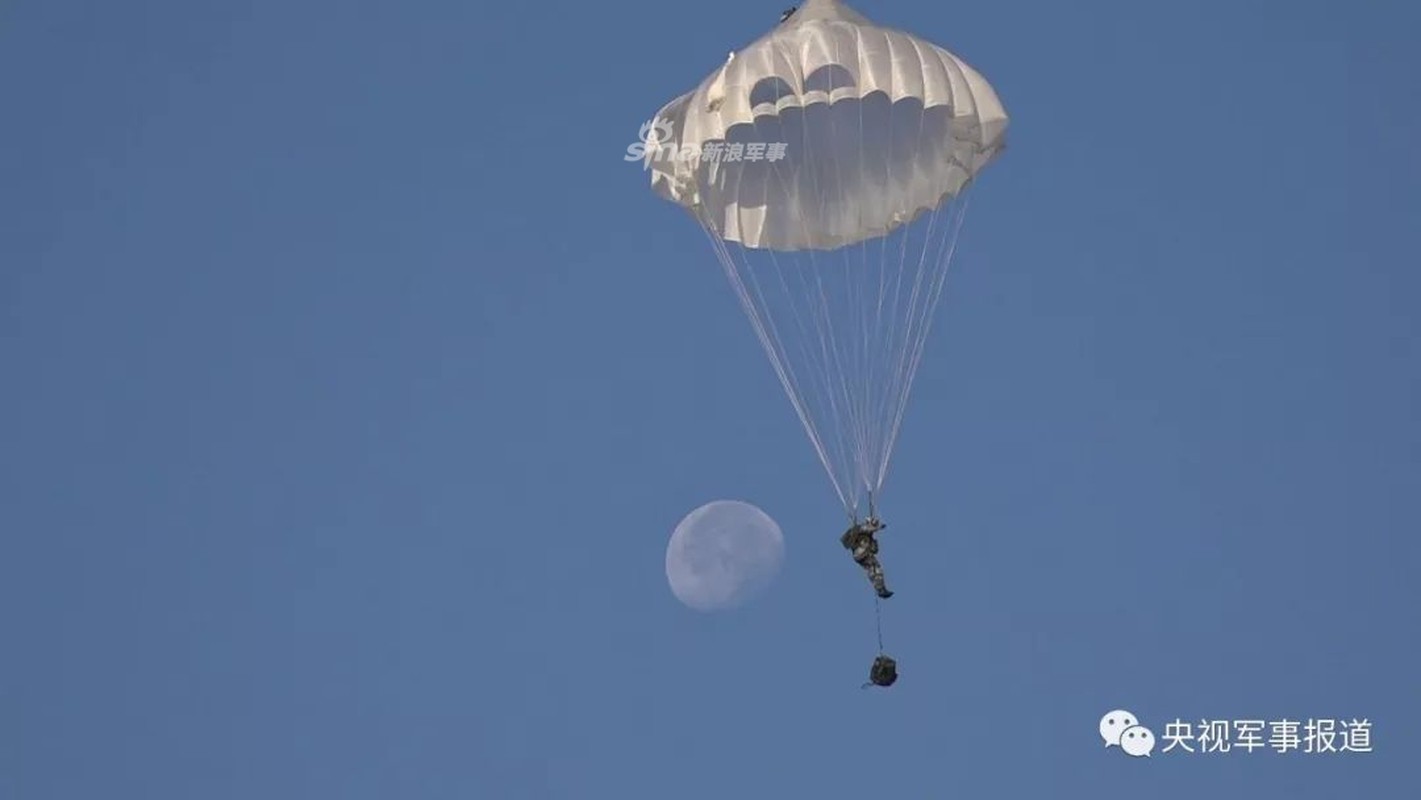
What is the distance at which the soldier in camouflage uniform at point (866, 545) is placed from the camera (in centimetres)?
3044

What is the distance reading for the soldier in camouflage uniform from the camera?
1198 inches

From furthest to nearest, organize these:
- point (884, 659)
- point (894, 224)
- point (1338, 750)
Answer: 1. point (1338, 750)
2. point (894, 224)
3. point (884, 659)

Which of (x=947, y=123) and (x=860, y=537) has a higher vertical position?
(x=947, y=123)

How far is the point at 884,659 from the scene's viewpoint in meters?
30.2

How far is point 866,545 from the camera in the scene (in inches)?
1201

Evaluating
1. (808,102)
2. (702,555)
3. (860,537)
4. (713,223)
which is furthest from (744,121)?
(702,555)

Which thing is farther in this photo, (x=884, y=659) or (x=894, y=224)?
(x=894, y=224)

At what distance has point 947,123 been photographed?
31.9m

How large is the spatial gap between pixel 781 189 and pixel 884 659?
6562 millimetres

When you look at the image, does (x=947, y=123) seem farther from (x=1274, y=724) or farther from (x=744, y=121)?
(x=1274, y=724)

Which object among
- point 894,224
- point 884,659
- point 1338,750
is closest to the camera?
point 884,659

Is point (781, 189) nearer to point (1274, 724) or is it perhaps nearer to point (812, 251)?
point (812, 251)

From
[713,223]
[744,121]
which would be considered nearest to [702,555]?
[713,223]

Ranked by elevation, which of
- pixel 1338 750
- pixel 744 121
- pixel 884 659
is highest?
pixel 744 121
